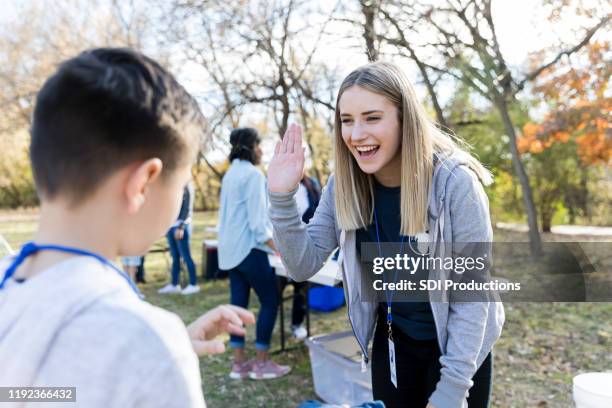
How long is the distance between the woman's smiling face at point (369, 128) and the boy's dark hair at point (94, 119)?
0.95 meters

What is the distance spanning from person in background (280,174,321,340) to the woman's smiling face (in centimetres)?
255

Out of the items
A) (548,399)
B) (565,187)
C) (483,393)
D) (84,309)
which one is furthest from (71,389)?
(565,187)

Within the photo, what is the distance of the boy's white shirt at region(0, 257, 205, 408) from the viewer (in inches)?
24.4

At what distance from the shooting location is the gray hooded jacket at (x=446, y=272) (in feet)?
4.67

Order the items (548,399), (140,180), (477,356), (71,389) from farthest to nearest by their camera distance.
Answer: (548,399) → (477,356) → (140,180) → (71,389)

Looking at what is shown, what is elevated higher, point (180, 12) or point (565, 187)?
point (180, 12)

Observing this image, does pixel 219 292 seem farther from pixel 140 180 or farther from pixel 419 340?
pixel 140 180

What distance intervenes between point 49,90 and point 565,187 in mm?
13212

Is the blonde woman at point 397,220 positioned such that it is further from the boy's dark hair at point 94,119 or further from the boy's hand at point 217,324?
the boy's dark hair at point 94,119

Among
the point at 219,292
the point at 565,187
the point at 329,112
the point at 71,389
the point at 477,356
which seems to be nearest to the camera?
the point at 71,389

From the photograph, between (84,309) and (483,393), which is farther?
(483,393)

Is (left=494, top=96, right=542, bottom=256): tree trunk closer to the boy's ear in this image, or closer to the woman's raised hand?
the woman's raised hand

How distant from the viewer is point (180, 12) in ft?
27.9

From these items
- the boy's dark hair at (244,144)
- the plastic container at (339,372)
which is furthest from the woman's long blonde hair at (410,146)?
the boy's dark hair at (244,144)
